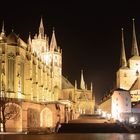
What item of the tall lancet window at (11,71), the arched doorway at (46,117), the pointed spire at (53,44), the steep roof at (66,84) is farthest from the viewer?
the steep roof at (66,84)

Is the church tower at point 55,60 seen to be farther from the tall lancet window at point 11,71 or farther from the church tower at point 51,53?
the tall lancet window at point 11,71

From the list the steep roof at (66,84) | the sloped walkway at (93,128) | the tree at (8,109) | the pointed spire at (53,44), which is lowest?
the sloped walkway at (93,128)

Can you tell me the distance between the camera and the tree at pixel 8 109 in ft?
182

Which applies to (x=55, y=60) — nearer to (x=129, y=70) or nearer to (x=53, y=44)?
(x=53, y=44)

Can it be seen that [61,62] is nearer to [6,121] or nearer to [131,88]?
[131,88]

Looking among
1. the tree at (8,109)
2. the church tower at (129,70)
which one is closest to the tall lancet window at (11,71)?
the tree at (8,109)

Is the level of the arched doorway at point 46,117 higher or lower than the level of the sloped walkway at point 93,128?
higher

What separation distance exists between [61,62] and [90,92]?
65.8ft

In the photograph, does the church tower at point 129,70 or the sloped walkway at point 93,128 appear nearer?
the sloped walkway at point 93,128

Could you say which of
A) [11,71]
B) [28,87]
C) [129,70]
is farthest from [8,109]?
[129,70]

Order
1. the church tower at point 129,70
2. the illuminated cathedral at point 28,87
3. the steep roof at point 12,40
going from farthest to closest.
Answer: the church tower at point 129,70
the steep roof at point 12,40
the illuminated cathedral at point 28,87

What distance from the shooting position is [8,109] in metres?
58.4

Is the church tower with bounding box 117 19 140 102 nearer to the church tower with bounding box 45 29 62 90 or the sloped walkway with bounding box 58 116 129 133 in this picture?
the church tower with bounding box 45 29 62 90

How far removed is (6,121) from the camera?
57.3 metres
